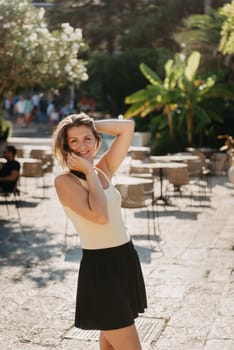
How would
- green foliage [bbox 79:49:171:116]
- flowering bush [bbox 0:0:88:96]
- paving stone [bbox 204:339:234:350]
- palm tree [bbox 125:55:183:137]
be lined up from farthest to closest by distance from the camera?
green foliage [bbox 79:49:171:116]
palm tree [bbox 125:55:183:137]
flowering bush [bbox 0:0:88:96]
paving stone [bbox 204:339:234:350]

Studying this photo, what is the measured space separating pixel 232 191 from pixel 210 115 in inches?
252

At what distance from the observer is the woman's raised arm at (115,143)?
4090 mm

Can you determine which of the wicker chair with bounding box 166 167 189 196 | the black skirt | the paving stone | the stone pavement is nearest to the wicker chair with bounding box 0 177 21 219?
the stone pavement

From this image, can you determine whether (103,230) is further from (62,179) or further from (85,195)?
(62,179)

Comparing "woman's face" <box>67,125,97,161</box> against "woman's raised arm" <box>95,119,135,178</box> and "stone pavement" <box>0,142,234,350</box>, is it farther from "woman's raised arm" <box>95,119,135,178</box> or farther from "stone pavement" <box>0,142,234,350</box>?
"stone pavement" <box>0,142,234,350</box>

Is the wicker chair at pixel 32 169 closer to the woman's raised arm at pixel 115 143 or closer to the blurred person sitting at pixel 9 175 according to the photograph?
the blurred person sitting at pixel 9 175

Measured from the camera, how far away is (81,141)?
3.71 m

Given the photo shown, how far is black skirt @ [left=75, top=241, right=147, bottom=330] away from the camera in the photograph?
12.1 ft

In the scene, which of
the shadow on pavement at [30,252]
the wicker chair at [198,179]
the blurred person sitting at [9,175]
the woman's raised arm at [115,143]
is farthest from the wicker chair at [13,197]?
the woman's raised arm at [115,143]

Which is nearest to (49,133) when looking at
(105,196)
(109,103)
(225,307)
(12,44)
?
(109,103)

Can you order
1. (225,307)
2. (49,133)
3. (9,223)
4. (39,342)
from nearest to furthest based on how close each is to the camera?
1. (39,342)
2. (225,307)
3. (9,223)
4. (49,133)

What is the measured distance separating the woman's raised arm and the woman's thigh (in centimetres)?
90

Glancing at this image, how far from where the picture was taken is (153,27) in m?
40.8

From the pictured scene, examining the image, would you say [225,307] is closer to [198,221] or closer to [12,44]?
[198,221]
